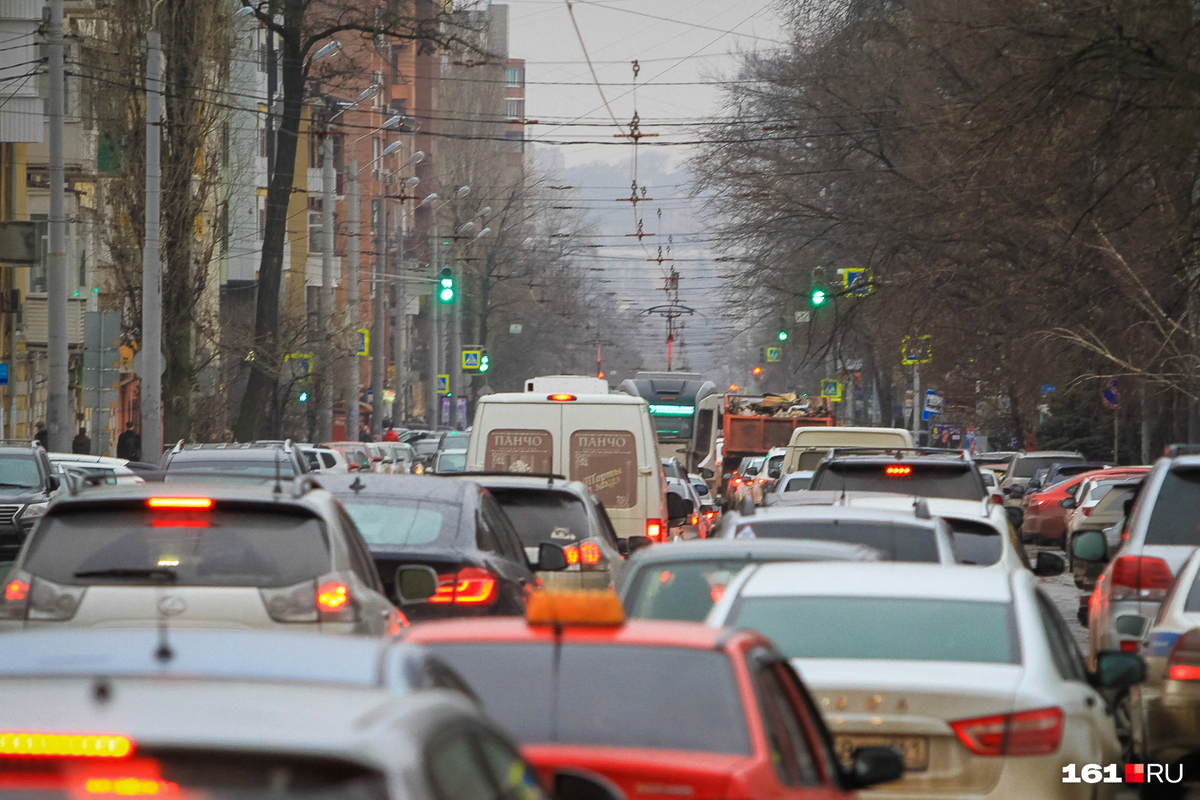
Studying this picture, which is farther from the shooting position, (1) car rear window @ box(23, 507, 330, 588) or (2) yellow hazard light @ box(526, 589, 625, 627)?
(1) car rear window @ box(23, 507, 330, 588)

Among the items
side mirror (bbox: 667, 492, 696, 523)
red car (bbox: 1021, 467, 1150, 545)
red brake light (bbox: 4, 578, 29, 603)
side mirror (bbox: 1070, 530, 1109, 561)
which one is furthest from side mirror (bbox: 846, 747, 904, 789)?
red car (bbox: 1021, 467, 1150, 545)

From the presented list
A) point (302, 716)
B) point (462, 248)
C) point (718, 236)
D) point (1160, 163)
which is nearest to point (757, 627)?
point (302, 716)

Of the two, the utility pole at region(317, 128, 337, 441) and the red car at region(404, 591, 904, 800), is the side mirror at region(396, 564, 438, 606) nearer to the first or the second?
the red car at region(404, 591, 904, 800)

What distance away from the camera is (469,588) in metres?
11.0

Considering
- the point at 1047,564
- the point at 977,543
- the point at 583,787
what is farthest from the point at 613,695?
the point at 1047,564

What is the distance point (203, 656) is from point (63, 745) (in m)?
1.15

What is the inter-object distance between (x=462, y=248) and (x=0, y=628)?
300 feet

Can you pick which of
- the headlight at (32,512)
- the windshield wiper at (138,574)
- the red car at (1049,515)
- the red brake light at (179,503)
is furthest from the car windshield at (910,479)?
the red car at (1049,515)

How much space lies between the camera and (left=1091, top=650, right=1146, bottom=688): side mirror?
7715 mm

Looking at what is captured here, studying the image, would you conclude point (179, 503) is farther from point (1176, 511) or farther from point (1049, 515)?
point (1049, 515)

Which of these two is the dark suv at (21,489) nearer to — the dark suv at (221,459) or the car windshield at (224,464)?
the dark suv at (221,459)

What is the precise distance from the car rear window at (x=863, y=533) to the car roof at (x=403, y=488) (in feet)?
6.32

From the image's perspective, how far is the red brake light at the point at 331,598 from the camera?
27.2 ft

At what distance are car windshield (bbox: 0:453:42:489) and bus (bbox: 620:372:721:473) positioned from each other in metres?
27.5
